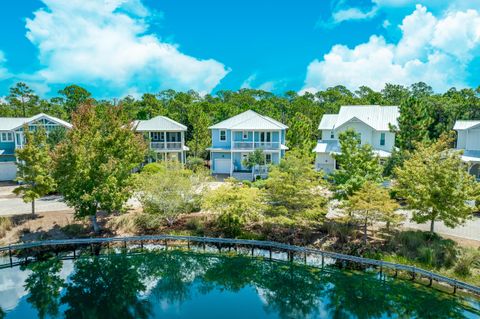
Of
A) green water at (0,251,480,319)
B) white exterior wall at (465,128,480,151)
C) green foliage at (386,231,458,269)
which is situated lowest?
green water at (0,251,480,319)

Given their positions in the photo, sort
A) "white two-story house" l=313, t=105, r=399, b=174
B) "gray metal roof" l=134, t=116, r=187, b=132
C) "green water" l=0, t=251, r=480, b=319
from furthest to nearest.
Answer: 1. "gray metal roof" l=134, t=116, r=187, b=132
2. "white two-story house" l=313, t=105, r=399, b=174
3. "green water" l=0, t=251, r=480, b=319

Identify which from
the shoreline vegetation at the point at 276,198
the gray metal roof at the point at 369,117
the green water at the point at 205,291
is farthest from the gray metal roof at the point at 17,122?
the gray metal roof at the point at 369,117

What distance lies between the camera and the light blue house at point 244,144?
3728 centimetres

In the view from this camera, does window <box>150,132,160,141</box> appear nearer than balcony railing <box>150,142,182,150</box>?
No

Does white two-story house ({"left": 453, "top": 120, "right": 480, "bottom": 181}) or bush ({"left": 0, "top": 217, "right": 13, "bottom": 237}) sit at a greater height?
white two-story house ({"left": 453, "top": 120, "right": 480, "bottom": 181})

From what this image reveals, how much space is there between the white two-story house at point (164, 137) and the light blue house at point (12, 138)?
9292mm

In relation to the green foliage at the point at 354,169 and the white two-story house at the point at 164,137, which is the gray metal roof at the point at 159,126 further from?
the green foliage at the point at 354,169

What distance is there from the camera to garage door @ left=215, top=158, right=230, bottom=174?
3975 cm

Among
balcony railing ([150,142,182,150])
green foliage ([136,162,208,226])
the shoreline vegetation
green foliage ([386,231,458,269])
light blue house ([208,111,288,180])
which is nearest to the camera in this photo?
green foliage ([386,231,458,269])

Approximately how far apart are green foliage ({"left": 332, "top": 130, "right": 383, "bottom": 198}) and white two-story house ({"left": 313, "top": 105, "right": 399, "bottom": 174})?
1430 centimetres

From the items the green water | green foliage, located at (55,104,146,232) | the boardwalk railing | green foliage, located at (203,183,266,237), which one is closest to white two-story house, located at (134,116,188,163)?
green foliage, located at (55,104,146,232)

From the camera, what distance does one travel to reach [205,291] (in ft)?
58.9

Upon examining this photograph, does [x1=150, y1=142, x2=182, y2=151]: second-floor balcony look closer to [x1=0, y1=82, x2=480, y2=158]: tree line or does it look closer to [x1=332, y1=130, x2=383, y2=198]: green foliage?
[x1=0, y1=82, x2=480, y2=158]: tree line

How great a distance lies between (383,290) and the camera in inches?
688
